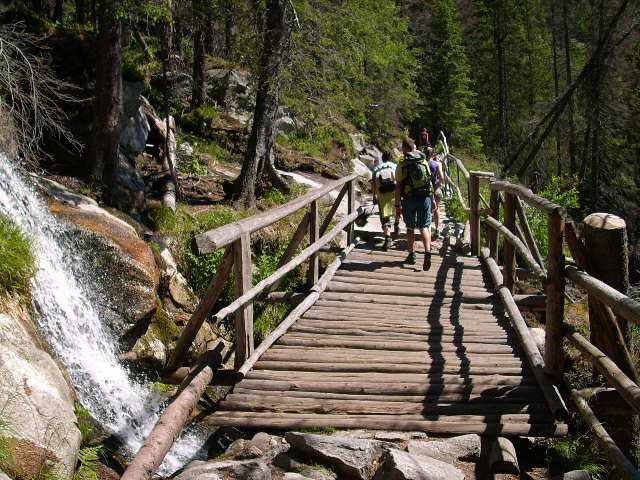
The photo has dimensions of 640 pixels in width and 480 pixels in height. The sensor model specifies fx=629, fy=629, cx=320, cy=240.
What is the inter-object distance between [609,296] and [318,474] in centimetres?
223

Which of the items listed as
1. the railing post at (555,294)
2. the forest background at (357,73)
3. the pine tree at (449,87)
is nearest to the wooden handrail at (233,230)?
the railing post at (555,294)

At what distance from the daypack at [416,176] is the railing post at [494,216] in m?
1.03

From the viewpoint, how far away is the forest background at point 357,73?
39.2 ft

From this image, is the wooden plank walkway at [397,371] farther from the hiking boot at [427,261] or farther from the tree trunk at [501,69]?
the tree trunk at [501,69]

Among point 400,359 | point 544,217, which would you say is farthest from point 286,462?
point 544,217

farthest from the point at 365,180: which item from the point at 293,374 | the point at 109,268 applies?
the point at 293,374

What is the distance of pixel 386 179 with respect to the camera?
10859mm

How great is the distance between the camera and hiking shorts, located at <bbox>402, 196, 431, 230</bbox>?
9.62 metres

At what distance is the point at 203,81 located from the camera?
786 inches

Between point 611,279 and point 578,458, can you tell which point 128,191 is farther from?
point 578,458

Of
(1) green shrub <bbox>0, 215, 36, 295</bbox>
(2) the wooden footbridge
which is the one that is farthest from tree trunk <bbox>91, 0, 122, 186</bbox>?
(2) the wooden footbridge

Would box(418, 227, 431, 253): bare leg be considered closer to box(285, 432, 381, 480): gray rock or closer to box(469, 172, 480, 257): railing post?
box(469, 172, 480, 257): railing post

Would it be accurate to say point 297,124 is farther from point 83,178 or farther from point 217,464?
point 217,464

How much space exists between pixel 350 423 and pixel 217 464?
47.9 inches
